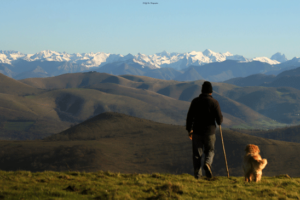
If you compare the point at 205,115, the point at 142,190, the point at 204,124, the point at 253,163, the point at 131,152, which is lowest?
the point at 131,152

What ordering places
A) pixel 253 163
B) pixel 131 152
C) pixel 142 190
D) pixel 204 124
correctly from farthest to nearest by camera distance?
pixel 131 152 < pixel 204 124 < pixel 253 163 < pixel 142 190

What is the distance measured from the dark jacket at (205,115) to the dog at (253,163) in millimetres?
1621

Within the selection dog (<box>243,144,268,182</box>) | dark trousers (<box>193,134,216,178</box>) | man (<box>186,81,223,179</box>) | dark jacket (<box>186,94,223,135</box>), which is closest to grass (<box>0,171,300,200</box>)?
dog (<box>243,144,268,182</box>)

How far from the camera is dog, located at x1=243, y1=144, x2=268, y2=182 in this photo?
1202 cm

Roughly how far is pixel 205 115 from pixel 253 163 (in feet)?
8.51

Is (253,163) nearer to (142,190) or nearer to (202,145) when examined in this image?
(202,145)

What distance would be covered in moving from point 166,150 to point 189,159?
12.7m

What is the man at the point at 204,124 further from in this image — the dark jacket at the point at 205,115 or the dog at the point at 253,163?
the dog at the point at 253,163

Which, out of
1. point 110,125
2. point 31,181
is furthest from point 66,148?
point 31,181

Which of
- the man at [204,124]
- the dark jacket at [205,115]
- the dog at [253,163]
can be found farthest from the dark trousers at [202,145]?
the dog at [253,163]

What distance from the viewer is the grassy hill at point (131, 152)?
394 feet

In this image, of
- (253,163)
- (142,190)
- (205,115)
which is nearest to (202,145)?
(205,115)

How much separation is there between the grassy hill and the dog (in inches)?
4221

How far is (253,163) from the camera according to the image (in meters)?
12.1
